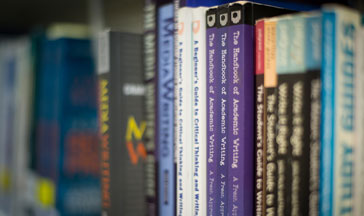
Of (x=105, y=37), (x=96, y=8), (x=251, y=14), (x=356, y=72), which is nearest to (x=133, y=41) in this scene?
(x=105, y=37)

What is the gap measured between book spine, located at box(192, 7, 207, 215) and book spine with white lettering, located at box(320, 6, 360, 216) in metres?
0.16

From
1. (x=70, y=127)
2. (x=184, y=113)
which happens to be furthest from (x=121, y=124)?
(x=70, y=127)

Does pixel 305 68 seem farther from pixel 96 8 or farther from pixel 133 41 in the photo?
pixel 96 8

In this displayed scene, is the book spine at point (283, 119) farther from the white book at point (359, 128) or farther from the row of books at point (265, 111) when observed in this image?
the white book at point (359, 128)

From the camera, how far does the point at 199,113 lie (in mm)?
500

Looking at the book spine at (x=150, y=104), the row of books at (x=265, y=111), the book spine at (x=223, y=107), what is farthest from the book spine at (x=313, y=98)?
the book spine at (x=150, y=104)

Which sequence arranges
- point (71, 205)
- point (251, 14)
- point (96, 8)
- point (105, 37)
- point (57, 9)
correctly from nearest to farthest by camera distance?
→ point (251, 14) → point (105, 37) → point (71, 205) → point (96, 8) → point (57, 9)

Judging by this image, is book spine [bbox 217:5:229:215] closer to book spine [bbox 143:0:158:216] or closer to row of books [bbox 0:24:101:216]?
book spine [bbox 143:0:158:216]

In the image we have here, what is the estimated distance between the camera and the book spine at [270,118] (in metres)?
0.49

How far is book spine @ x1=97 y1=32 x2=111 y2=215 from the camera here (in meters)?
0.62

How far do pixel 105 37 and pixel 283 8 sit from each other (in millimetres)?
285

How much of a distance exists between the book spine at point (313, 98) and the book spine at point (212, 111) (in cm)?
13

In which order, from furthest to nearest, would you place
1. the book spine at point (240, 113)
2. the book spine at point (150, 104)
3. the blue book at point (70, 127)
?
the blue book at point (70, 127)
the book spine at point (150, 104)
the book spine at point (240, 113)

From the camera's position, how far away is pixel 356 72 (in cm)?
53
